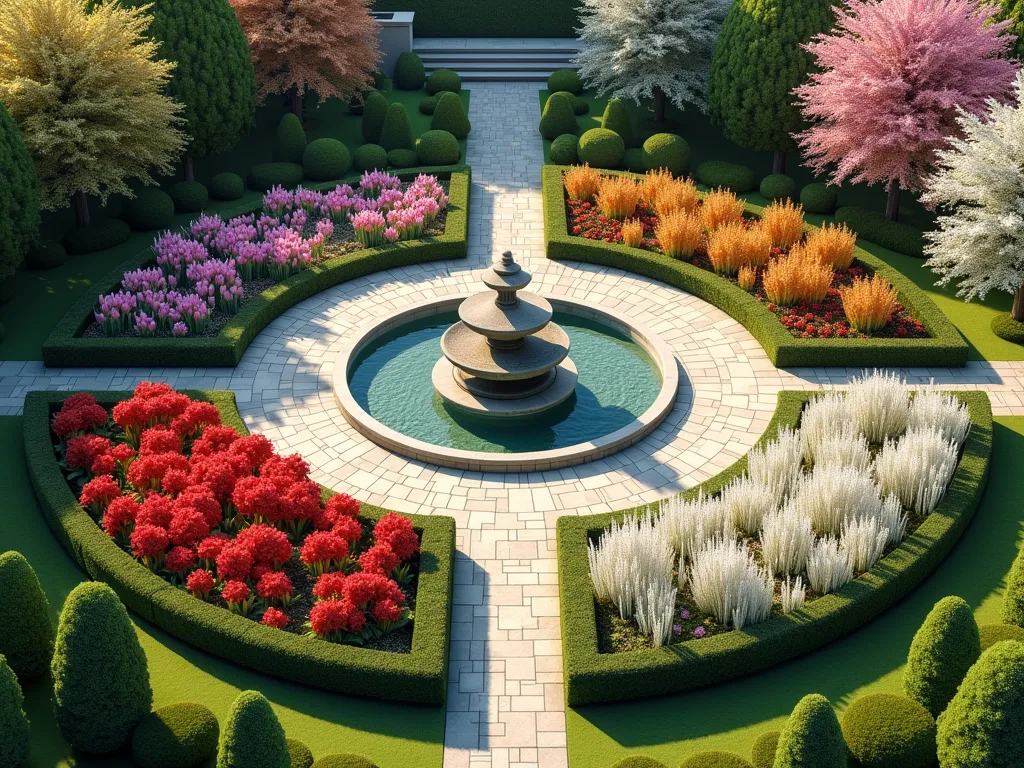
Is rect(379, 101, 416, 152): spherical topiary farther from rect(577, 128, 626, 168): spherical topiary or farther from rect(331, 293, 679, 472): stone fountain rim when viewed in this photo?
rect(331, 293, 679, 472): stone fountain rim

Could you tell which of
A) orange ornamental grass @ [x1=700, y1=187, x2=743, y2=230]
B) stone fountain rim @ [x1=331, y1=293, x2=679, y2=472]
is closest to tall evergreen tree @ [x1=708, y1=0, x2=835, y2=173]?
orange ornamental grass @ [x1=700, y1=187, x2=743, y2=230]

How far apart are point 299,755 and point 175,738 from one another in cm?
137

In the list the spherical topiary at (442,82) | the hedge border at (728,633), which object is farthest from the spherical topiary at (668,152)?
the hedge border at (728,633)

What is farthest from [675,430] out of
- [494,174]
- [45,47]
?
[45,47]

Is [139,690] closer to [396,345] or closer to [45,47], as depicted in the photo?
[396,345]

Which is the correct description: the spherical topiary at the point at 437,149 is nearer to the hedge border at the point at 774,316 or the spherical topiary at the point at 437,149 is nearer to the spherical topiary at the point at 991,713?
the hedge border at the point at 774,316

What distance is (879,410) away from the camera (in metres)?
16.8

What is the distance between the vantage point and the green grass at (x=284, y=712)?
38.8 ft

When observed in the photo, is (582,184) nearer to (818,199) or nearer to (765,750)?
(818,199)

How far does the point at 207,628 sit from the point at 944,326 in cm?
1432

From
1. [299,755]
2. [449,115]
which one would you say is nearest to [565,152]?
[449,115]

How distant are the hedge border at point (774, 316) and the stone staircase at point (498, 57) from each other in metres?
13.2

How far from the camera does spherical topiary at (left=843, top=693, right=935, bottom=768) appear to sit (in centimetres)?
1133

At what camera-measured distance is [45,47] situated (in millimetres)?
21703
